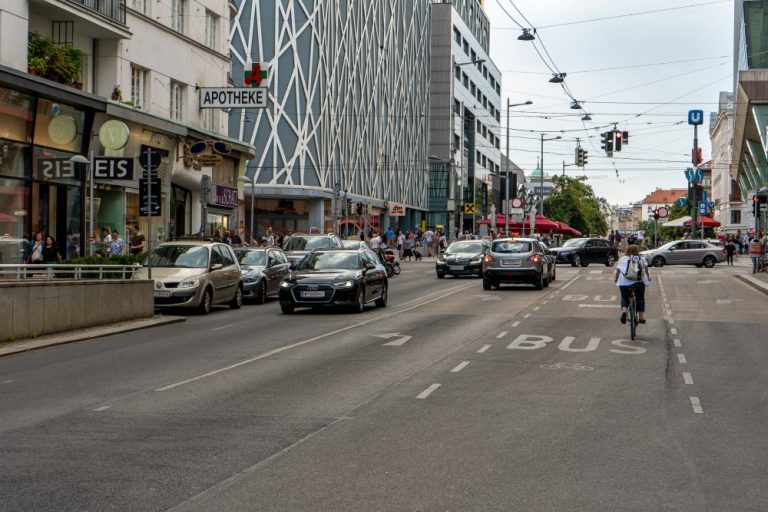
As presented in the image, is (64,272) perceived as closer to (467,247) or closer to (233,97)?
(233,97)

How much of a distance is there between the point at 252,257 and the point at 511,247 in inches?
315

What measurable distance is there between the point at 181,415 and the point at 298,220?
189 ft

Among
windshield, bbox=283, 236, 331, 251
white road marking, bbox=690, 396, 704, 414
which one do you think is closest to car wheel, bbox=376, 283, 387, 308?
windshield, bbox=283, 236, 331, 251

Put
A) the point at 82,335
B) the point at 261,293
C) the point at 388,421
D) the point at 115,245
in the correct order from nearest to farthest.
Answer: the point at 388,421
the point at 82,335
the point at 261,293
the point at 115,245

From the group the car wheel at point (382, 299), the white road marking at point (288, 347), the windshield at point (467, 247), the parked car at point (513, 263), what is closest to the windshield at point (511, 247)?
the parked car at point (513, 263)

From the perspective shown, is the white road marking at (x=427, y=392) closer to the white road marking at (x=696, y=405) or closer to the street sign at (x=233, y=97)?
the white road marking at (x=696, y=405)

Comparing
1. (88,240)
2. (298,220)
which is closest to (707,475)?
(88,240)

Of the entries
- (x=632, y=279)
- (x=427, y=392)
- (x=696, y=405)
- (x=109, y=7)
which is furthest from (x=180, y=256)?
(x=696, y=405)

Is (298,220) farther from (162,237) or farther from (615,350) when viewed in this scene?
(615,350)

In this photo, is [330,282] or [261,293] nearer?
[330,282]

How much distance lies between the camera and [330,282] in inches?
828

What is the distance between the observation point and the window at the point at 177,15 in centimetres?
3456

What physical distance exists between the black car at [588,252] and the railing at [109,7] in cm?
2690

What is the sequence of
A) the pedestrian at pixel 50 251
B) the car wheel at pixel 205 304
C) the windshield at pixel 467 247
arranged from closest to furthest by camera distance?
the car wheel at pixel 205 304 → the pedestrian at pixel 50 251 → the windshield at pixel 467 247
